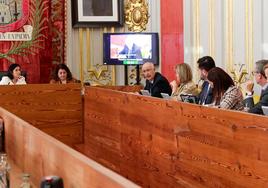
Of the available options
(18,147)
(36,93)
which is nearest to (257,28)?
(36,93)

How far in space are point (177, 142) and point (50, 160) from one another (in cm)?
143

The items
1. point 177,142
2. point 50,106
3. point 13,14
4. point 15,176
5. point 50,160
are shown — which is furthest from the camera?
point 13,14

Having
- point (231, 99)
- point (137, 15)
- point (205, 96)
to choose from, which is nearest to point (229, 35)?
point (205, 96)

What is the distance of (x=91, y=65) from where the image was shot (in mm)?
7758

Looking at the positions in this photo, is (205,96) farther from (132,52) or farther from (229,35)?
(132,52)

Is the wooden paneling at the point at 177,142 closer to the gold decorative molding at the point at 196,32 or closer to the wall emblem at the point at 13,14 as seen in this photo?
the gold decorative molding at the point at 196,32

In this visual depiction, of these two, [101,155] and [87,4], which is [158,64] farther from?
[101,155]

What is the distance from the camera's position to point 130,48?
7.16m

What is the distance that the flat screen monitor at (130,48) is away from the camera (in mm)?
7148

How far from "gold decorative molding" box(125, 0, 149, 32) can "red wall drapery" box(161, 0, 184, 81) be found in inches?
13.0

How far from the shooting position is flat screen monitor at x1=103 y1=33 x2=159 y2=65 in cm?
715

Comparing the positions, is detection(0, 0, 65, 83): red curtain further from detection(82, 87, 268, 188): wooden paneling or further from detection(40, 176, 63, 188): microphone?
detection(40, 176, 63, 188): microphone

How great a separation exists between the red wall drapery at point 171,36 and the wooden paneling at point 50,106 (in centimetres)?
217

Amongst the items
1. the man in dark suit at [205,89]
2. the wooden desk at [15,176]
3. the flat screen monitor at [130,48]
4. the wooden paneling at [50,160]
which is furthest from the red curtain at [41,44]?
the wooden desk at [15,176]
